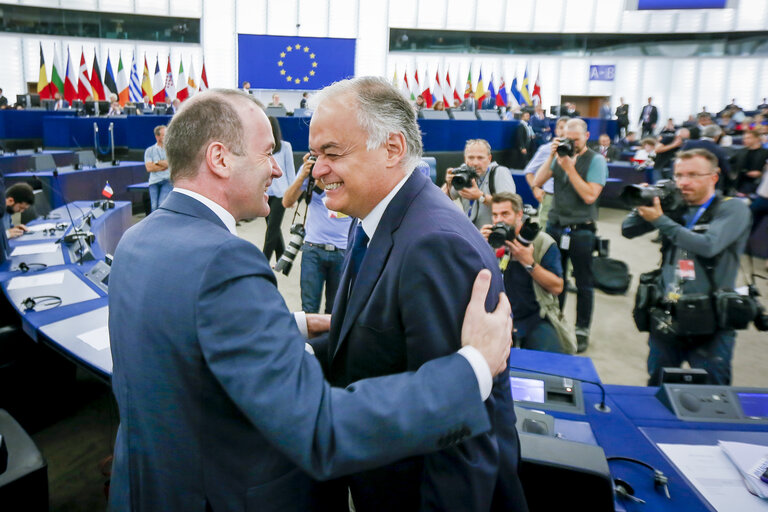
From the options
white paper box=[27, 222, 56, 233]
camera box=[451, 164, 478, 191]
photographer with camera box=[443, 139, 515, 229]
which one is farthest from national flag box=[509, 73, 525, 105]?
white paper box=[27, 222, 56, 233]

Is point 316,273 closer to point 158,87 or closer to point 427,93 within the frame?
point 427,93

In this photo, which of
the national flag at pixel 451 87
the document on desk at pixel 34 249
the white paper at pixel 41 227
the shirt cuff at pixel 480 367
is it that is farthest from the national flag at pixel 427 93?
the shirt cuff at pixel 480 367

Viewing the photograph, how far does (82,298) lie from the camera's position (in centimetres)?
304

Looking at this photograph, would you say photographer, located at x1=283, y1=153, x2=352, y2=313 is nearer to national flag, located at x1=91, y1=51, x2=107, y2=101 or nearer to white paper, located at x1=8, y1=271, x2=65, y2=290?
white paper, located at x1=8, y1=271, x2=65, y2=290

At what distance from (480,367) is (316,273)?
2.74 meters

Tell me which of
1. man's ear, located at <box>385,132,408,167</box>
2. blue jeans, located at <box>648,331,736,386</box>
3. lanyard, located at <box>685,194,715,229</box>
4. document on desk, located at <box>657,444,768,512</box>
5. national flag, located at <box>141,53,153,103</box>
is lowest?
blue jeans, located at <box>648,331,736,386</box>

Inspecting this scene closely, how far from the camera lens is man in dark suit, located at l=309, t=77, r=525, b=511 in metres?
1.08

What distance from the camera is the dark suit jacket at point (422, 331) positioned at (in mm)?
1074

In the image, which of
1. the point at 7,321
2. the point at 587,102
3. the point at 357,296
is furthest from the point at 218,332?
the point at 587,102

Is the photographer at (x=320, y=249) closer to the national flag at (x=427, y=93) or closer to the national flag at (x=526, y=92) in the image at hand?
the national flag at (x=427, y=93)

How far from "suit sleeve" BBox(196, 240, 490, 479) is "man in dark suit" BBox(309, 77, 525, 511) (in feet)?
0.40

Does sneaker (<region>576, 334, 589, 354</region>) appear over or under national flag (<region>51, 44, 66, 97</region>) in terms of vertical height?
under

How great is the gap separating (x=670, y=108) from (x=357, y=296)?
71.7 feet

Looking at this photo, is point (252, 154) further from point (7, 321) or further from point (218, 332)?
point (7, 321)
